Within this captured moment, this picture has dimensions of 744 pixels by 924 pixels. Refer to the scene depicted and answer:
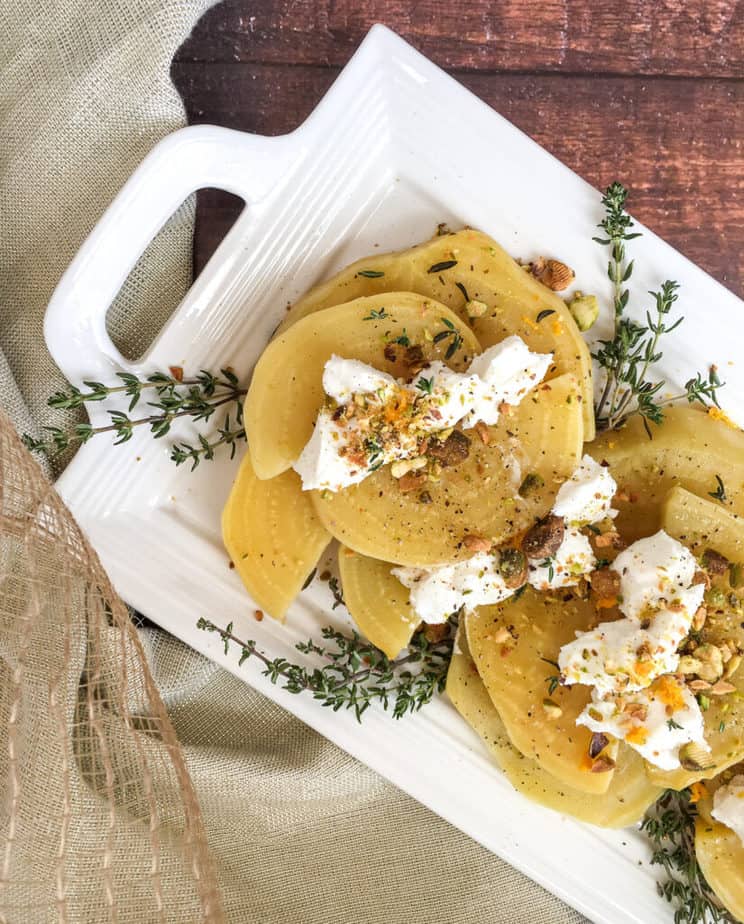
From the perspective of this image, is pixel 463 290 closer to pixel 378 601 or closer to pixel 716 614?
pixel 378 601

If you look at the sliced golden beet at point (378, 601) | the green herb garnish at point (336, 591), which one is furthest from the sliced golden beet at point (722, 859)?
the green herb garnish at point (336, 591)

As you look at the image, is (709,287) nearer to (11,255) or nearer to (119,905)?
(11,255)

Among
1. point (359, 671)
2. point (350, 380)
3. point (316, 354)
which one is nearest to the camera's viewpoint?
point (350, 380)

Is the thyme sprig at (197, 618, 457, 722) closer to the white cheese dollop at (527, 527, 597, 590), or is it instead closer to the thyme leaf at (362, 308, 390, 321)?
the white cheese dollop at (527, 527, 597, 590)

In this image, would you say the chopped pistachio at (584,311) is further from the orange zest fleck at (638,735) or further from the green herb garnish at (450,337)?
the orange zest fleck at (638,735)

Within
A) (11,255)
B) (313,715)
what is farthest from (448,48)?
(313,715)

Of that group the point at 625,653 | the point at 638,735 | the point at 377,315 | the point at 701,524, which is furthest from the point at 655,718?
the point at 377,315
